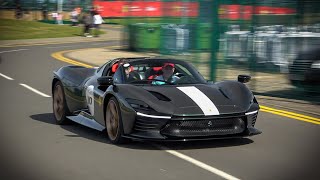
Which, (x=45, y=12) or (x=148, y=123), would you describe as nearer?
(x=148, y=123)

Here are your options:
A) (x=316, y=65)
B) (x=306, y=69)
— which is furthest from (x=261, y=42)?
(x=316, y=65)

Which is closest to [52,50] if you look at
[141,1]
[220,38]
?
[141,1]

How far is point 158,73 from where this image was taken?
8.52 metres

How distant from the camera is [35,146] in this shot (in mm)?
7992

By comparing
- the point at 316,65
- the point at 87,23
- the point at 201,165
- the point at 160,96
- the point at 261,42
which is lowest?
the point at 87,23

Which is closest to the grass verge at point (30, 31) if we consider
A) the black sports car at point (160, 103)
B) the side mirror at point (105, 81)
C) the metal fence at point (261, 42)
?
the metal fence at point (261, 42)

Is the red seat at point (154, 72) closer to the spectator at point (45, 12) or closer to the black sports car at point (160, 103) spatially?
the black sports car at point (160, 103)

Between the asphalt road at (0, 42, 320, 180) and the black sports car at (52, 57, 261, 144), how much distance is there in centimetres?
25

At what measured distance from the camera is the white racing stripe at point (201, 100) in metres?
7.31

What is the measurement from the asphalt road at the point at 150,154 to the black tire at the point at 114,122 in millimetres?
118

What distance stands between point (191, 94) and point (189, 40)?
341 inches

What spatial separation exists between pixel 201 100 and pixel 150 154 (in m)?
0.93

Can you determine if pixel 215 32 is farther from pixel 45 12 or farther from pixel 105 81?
pixel 45 12

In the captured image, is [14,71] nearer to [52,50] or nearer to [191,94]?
[52,50]
